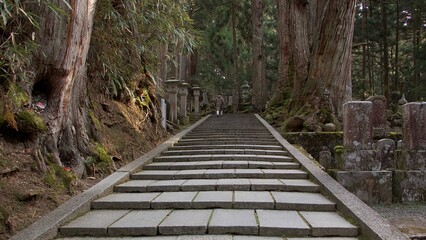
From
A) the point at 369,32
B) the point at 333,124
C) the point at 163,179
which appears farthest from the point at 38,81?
the point at 369,32

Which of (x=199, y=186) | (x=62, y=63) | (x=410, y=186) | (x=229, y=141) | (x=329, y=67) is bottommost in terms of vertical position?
(x=410, y=186)

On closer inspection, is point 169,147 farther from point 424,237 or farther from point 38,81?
point 424,237

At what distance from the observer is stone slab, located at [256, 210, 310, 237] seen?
3.24 meters

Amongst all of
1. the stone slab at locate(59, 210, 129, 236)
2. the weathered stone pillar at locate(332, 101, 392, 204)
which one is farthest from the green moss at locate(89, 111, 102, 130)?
the weathered stone pillar at locate(332, 101, 392, 204)

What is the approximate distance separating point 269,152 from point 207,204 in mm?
3429

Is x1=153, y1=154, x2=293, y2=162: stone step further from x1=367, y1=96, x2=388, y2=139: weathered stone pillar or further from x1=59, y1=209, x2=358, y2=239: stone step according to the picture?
x1=367, y1=96, x2=388, y2=139: weathered stone pillar

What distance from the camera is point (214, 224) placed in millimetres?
3348

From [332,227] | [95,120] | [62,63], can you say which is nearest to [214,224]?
[332,227]

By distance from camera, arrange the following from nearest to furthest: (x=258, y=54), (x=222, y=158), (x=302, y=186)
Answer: (x=302, y=186), (x=222, y=158), (x=258, y=54)

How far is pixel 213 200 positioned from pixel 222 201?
115mm

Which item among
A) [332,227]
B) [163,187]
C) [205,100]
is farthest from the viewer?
[205,100]

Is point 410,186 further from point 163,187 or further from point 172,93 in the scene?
point 172,93

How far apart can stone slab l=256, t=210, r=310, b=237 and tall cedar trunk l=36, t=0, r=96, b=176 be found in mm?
2623

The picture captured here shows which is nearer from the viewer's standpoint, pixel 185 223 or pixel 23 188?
pixel 185 223
